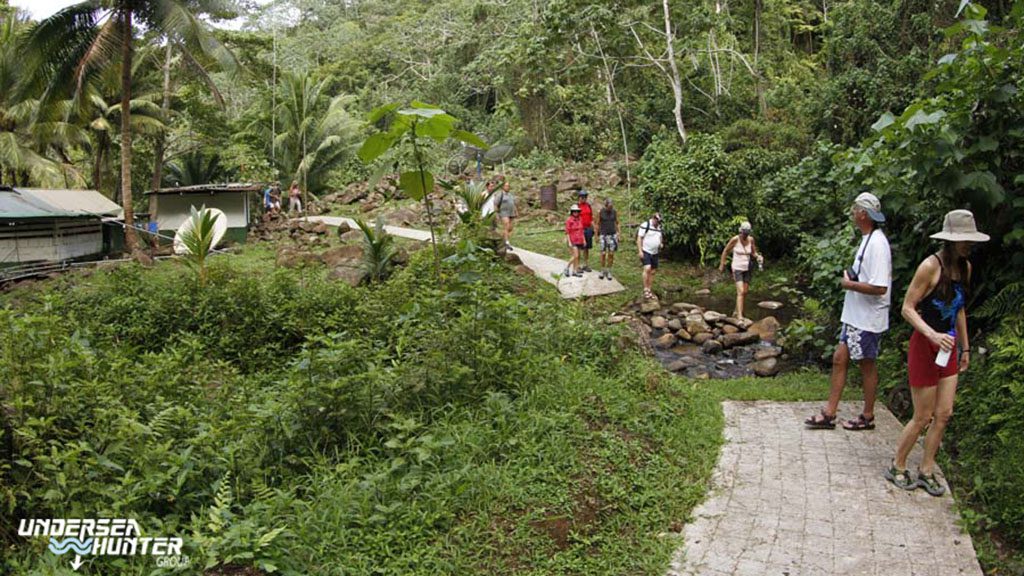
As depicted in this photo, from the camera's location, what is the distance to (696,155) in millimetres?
15891

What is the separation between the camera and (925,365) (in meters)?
4.57

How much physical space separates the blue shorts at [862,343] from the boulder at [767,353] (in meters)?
4.06

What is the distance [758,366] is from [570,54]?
15.7 m

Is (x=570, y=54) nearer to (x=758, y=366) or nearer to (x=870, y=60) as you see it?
Result: (x=870, y=60)

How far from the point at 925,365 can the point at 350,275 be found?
9325mm

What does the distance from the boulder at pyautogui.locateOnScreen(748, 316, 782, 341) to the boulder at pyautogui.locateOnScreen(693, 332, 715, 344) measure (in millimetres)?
690

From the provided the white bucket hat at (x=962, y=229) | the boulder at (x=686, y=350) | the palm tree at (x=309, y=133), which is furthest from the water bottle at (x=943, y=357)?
the palm tree at (x=309, y=133)

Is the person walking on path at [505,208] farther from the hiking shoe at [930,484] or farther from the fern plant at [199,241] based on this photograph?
the hiking shoe at [930,484]

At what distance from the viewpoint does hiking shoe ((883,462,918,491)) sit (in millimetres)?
4735

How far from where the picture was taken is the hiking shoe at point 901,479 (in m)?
4.73

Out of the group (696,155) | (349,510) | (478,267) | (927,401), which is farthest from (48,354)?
(696,155)

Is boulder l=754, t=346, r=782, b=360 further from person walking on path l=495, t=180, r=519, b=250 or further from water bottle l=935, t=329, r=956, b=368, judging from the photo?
person walking on path l=495, t=180, r=519, b=250

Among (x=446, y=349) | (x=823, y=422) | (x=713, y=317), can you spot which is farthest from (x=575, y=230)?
(x=446, y=349)

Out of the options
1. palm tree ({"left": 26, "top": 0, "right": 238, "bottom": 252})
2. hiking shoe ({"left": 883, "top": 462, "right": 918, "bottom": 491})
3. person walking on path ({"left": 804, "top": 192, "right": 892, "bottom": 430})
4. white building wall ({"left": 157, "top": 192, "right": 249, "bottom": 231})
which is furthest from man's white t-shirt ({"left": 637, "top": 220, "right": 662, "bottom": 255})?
white building wall ({"left": 157, "top": 192, "right": 249, "bottom": 231})
